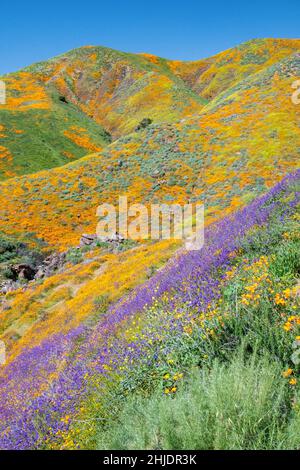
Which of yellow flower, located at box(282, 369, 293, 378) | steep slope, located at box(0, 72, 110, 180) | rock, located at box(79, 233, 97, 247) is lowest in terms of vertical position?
rock, located at box(79, 233, 97, 247)

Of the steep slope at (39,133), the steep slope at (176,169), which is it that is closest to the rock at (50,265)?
the steep slope at (176,169)

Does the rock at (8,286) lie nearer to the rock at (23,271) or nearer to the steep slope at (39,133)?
the rock at (23,271)

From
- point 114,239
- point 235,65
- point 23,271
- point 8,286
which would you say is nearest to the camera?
point 8,286

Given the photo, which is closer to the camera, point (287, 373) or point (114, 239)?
point (287, 373)

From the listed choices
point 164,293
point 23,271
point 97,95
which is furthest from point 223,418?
point 97,95

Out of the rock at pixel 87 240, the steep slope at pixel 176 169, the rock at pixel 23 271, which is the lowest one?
the rock at pixel 23 271

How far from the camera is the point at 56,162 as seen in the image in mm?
60500

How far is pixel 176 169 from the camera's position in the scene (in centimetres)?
3200

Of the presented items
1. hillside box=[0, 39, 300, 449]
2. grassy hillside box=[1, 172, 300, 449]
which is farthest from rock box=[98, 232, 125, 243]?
grassy hillside box=[1, 172, 300, 449]

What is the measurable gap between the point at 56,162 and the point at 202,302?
58968mm

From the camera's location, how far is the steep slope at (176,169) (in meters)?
27.5

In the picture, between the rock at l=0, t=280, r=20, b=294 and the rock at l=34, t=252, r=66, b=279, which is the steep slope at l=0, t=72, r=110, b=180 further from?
the rock at l=0, t=280, r=20, b=294

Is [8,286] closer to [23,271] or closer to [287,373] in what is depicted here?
[23,271]

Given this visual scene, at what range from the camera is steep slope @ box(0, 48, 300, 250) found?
90.2 ft
